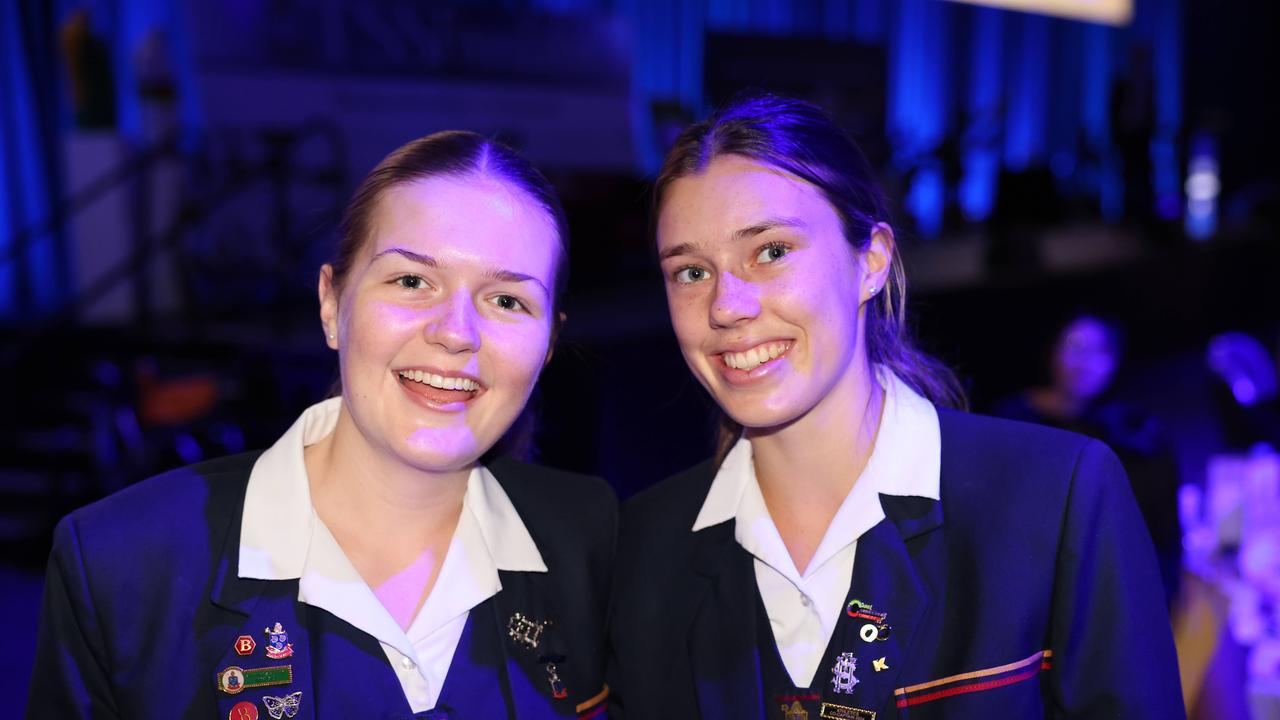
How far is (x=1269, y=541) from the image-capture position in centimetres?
389

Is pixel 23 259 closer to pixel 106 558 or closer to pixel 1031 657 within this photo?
pixel 106 558

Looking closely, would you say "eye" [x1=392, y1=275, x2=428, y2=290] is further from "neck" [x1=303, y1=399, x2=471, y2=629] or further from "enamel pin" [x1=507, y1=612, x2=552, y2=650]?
"enamel pin" [x1=507, y1=612, x2=552, y2=650]

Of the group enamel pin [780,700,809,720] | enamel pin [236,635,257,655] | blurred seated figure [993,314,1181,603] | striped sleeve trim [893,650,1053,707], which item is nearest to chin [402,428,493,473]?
enamel pin [236,635,257,655]

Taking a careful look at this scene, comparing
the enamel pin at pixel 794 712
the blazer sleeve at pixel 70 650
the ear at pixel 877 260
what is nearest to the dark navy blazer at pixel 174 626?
the blazer sleeve at pixel 70 650

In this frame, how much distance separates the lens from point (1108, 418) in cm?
395

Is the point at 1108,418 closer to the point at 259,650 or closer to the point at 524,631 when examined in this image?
the point at 524,631

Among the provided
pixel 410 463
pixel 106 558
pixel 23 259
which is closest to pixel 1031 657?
pixel 410 463

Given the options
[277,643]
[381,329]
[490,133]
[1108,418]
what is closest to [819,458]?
[381,329]

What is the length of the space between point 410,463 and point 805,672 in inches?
25.4

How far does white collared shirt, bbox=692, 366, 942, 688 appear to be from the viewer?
5.53 ft

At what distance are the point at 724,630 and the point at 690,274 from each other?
55 cm

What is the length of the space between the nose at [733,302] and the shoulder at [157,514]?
0.75 m

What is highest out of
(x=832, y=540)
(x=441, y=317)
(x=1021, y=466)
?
(x=441, y=317)

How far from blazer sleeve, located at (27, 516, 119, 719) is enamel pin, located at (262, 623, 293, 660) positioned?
0.73 feet
